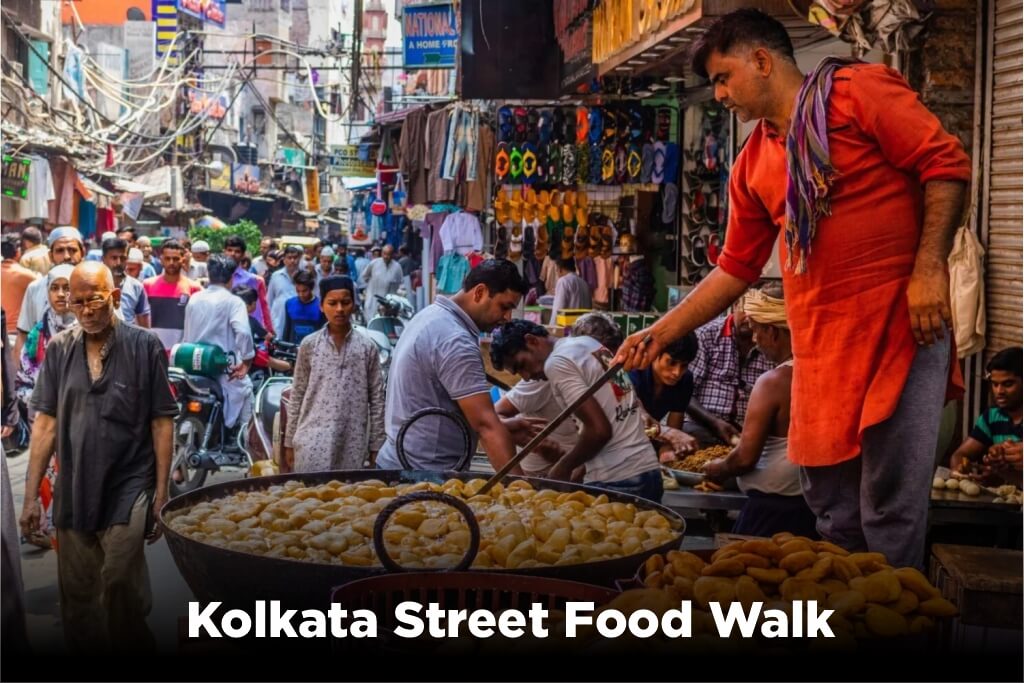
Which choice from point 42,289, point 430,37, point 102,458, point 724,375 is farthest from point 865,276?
point 430,37

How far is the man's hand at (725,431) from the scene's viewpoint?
25.7 feet

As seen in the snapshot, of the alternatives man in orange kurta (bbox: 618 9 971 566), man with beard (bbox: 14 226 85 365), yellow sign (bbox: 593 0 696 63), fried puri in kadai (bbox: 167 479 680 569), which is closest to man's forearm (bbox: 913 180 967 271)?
man in orange kurta (bbox: 618 9 971 566)

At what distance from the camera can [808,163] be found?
3.35 metres

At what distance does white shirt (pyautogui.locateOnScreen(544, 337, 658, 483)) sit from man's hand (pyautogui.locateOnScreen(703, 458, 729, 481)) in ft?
1.19

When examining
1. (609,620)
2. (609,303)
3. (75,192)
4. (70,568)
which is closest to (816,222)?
(609,620)

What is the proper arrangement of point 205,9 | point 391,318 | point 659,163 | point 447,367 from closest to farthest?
point 447,367 → point 659,163 → point 391,318 → point 205,9

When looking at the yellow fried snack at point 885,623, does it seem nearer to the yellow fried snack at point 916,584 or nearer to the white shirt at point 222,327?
the yellow fried snack at point 916,584

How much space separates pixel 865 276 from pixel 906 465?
0.49 meters

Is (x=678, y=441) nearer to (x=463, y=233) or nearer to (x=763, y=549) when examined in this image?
(x=763, y=549)

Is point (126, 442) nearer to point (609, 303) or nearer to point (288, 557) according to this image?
point (288, 557)

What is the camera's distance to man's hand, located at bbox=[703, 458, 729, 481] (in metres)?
5.89

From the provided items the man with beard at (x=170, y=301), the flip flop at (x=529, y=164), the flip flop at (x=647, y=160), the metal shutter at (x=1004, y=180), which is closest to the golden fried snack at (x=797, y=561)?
the metal shutter at (x=1004, y=180)

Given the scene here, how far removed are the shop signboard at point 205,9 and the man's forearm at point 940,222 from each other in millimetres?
48159

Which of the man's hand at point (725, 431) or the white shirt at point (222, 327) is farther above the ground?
the white shirt at point (222, 327)
